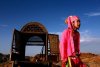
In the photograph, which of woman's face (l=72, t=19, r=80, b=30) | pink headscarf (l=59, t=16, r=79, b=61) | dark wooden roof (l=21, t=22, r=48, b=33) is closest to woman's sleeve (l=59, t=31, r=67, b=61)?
pink headscarf (l=59, t=16, r=79, b=61)

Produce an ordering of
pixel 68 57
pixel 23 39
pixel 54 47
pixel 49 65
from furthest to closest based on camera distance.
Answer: pixel 23 39, pixel 54 47, pixel 49 65, pixel 68 57

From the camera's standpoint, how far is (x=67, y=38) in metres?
3.98

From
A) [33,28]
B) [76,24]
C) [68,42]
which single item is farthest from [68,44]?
[33,28]

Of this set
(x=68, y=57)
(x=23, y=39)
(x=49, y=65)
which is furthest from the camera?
(x=23, y=39)

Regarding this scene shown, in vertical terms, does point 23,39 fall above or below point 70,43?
above

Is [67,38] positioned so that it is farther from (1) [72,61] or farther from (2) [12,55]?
(2) [12,55]

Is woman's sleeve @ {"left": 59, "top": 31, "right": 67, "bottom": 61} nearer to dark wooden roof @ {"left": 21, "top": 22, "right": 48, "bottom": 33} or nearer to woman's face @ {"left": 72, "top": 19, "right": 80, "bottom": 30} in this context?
woman's face @ {"left": 72, "top": 19, "right": 80, "bottom": 30}

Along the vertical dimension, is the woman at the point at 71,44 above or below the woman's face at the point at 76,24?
below

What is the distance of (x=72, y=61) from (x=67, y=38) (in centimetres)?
35

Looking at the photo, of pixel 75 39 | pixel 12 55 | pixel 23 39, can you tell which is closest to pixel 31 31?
pixel 23 39

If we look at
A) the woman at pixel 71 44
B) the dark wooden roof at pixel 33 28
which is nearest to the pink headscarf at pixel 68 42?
the woman at pixel 71 44

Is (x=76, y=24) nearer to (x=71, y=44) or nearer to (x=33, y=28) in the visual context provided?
(x=71, y=44)

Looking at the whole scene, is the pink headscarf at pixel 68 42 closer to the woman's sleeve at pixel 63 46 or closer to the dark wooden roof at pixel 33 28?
the woman's sleeve at pixel 63 46

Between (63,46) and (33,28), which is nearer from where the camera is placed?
(63,46)
